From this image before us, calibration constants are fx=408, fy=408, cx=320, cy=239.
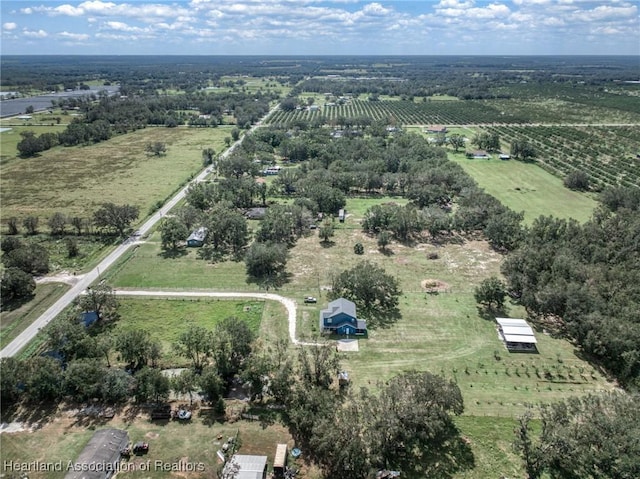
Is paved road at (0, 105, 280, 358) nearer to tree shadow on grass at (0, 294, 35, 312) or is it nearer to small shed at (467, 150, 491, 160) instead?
tree shadow on grass at (0, 294, 35, 312)

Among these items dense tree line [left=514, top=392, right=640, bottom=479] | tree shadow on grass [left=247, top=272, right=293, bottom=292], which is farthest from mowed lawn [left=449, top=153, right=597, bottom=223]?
dense tree line [left=514, top=392, right=640, bottom=479]

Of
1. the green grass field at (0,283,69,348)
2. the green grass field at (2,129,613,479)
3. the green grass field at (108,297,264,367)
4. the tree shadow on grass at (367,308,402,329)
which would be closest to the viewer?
the green grass field at (2,129,613,479)

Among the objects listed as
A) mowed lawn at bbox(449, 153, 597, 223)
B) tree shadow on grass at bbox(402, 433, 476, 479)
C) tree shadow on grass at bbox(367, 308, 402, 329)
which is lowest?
tree shadow on grass at bbox(402, 433, 476, 479)

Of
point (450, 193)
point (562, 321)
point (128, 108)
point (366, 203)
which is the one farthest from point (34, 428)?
point (128, 108)

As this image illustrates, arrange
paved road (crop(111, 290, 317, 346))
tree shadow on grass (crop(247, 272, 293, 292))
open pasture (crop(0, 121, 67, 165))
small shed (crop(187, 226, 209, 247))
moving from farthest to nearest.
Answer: open pasture (crop(0, 121, 67, 165)) < small shed (crop(187, 226, 209, 247)) < tree shadow on grass (crop(247, 272, 293, 292)) < paved road (crop(111, 290, 317, 346))

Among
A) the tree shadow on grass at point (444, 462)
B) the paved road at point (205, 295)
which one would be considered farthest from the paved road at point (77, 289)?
the tree shadow on grass at point (444, 462)

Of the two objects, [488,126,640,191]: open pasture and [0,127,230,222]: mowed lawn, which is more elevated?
[488,126,640,191]: open pasture
